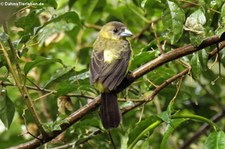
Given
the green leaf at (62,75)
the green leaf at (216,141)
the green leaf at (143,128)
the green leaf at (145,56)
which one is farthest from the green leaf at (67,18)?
the green leaf at (216,141)

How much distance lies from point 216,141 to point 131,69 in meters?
0.96

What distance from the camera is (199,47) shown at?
264 centimetres

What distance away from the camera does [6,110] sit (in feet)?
9.52

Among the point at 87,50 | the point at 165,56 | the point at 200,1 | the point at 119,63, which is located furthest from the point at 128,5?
the point at 165,56

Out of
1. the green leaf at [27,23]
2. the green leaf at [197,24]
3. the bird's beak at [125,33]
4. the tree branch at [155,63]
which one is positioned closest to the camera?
the tree branch at [155,63]

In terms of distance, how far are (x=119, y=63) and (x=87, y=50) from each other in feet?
3.60

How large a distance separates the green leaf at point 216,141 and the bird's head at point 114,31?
150 cm

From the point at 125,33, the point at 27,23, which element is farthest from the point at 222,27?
the point at 125,33

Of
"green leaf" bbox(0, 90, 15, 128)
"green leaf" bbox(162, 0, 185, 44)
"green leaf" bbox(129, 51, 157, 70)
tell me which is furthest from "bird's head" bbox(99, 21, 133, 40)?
"green leaf" bbox(0, 90, 15, 128)

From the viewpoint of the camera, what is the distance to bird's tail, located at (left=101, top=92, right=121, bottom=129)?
2.80 m

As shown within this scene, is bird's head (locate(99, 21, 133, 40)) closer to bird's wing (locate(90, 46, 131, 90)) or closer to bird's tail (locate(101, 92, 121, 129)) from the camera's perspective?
bird's wing (locate(90, 46, 131, 90))

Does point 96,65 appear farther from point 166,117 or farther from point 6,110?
point 166,117

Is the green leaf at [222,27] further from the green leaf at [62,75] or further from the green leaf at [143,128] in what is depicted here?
the green leaf at [62,75]

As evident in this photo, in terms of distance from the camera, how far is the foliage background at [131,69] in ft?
8.82
